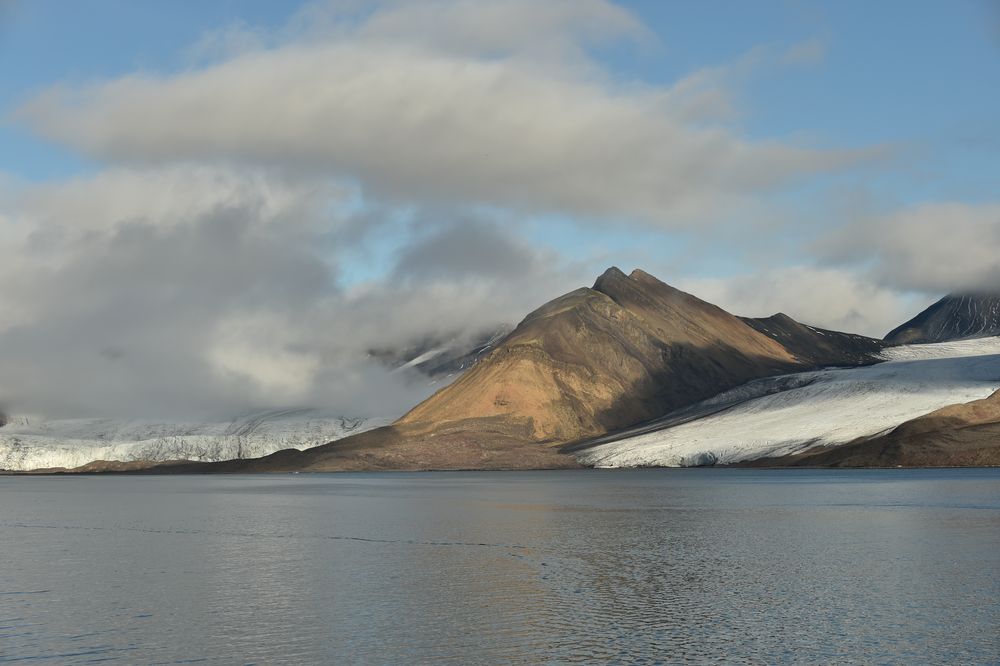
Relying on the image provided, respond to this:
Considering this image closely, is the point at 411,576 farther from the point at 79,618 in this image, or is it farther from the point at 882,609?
the point at 882,609

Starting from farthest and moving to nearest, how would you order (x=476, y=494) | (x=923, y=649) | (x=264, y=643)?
1. (x=476, y=494)
2. (x=264, y=643)
3. (x=923, y=649)

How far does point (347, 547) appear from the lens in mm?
62438

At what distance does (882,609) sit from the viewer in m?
38.3

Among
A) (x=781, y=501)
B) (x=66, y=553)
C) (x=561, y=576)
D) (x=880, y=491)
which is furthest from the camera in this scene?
(x=880, y=491)

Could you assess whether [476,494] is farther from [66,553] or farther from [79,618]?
[79,618]

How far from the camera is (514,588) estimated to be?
146 ft

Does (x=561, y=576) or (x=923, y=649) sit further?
(x=561, y=576)

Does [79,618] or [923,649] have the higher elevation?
[79,618]

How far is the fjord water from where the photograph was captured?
3269 cm

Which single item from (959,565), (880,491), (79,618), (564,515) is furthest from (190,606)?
(880,491)

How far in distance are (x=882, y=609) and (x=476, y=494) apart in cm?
9478

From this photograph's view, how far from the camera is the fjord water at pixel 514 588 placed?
32.7 m

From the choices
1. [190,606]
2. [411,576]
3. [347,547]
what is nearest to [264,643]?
[190,606]

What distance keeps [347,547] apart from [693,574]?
74.2 feet
